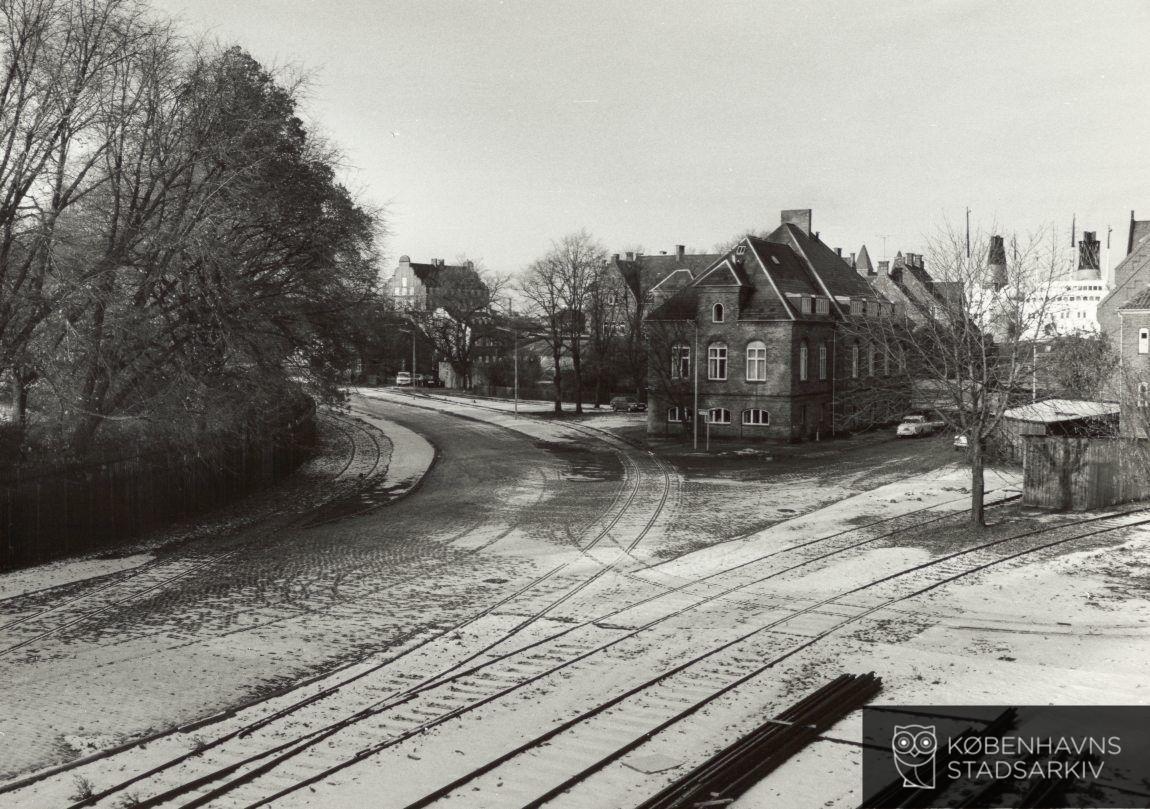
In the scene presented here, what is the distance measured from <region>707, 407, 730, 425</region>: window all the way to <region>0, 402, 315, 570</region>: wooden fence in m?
24.0

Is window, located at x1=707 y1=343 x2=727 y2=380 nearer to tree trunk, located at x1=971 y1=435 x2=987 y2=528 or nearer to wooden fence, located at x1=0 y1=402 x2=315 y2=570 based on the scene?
wooden fence, located at x1=0 y1=402 x2=315 y2=570

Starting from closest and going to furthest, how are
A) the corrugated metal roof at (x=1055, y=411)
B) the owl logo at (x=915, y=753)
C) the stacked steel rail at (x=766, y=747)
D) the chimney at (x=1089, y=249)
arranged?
the stacked steel rail at (x=766, y=747) → the owl logo at (x=915, y=753) → the corrugated metal roof at (x=1055, y=411) → the chimney at (x=1089, y=249)

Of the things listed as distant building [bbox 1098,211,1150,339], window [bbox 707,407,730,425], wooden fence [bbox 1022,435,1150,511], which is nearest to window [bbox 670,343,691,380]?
window [bbox 707,407,730,425]

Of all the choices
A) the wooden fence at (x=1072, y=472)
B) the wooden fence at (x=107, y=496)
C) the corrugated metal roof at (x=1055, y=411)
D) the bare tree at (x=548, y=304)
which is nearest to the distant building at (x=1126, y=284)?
the corrugated metal roof at (x=1055, y=411)

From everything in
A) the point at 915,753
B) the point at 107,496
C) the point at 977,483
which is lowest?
the point at 915,753

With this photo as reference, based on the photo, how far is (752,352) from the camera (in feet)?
152

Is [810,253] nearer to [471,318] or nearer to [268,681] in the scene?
[471,318]

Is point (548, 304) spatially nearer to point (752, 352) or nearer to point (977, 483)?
point (752, 352)

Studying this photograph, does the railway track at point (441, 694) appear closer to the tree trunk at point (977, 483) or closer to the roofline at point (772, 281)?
the tree trunk at point (977, 483)

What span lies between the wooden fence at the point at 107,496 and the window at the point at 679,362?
23335 mm

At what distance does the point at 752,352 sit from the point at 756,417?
3203 mm

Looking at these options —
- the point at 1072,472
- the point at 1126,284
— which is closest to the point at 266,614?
the point at 1072,472

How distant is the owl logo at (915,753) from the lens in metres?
9.23

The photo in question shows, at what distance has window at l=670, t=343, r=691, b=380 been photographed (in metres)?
48.0
